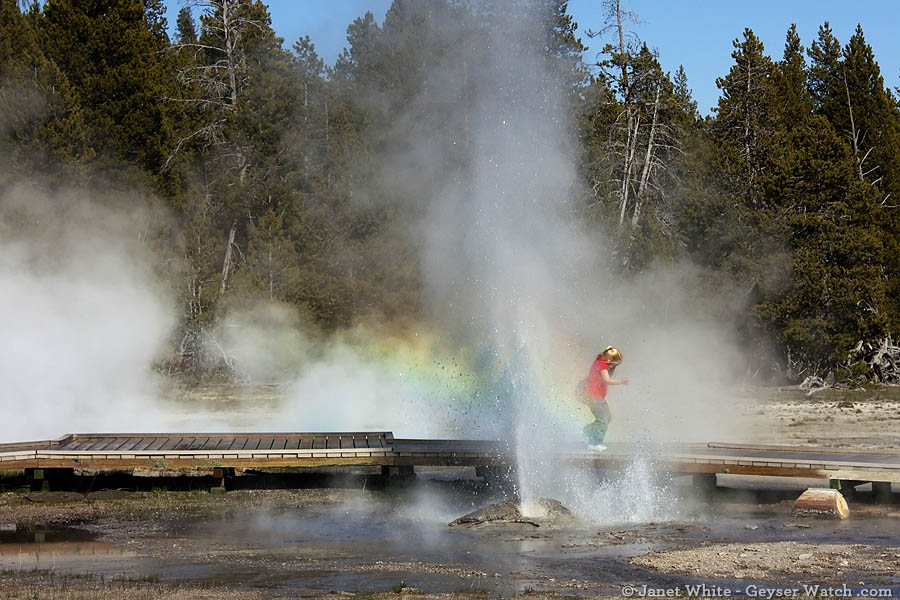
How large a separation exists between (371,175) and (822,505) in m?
14.3

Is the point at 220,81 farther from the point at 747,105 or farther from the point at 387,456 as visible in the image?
the point at 387,456

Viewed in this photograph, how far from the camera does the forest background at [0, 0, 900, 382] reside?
81.5 feet

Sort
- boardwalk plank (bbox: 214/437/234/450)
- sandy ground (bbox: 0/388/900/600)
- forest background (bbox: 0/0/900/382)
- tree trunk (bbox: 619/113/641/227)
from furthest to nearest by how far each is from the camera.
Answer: tree trunk (bbox: 619/113/641/227) → forest background (bbox: 0/0/900/382) → boardwalk plank (bbox: 214/437/234/450) → sandy ground (bbox: 0/388/900/600)

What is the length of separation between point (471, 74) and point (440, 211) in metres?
4.52

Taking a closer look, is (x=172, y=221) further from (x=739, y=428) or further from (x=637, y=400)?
(x=739, y=428)

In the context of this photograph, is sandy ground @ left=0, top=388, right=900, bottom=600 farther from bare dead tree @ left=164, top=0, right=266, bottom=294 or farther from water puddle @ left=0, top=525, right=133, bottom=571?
bare dead tree @ left=164, top=0, right=266, bottom=294

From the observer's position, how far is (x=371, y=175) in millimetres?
25375

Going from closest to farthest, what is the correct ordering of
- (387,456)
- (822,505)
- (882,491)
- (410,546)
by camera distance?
(410,546), (822,505), (882,491), (387,456)

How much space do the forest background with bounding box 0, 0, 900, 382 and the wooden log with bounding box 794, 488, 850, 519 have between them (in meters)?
10.4

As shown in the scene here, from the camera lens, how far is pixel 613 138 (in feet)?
99.1

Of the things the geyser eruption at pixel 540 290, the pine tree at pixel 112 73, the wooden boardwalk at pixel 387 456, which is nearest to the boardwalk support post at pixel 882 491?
the wooden boardwalk at pixel 387 456

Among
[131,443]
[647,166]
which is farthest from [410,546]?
[647,166]

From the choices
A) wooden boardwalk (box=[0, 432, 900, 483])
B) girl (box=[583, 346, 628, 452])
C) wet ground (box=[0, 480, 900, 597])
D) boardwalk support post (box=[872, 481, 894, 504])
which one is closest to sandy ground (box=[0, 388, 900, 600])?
wet ground (box=[0, 480, 900, 597])

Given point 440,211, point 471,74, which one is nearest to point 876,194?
point 440,211
